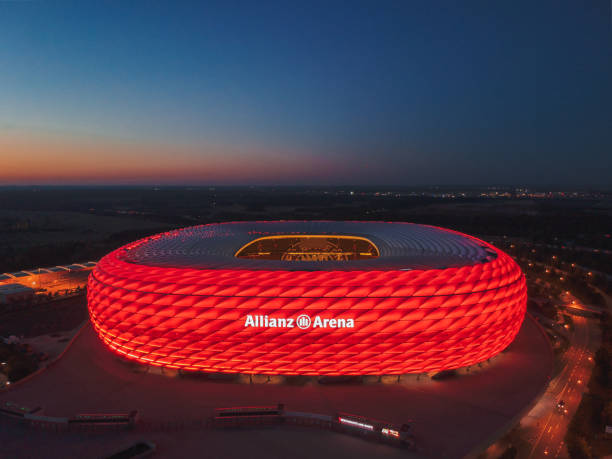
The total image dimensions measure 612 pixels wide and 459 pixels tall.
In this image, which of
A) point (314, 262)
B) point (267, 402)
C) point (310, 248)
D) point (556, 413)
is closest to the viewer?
point (267, 402)

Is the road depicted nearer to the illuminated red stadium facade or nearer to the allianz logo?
the illuminated red stadium facade

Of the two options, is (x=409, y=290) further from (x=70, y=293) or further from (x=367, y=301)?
(x=70, y=293)

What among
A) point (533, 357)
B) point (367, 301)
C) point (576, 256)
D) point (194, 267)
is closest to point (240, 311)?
point (194, 267)

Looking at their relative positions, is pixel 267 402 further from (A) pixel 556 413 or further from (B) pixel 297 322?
(A) pixel 556 413

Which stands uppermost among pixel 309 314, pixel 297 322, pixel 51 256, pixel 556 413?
pixel 309 314

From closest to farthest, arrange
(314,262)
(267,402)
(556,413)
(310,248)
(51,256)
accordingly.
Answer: (267,402)
(556,413)
(314,262)
(310,248)
(51,256)

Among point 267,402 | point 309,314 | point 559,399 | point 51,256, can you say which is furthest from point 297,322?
point 51,256

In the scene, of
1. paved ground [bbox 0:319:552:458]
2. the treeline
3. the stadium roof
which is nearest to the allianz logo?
the stadium roof
